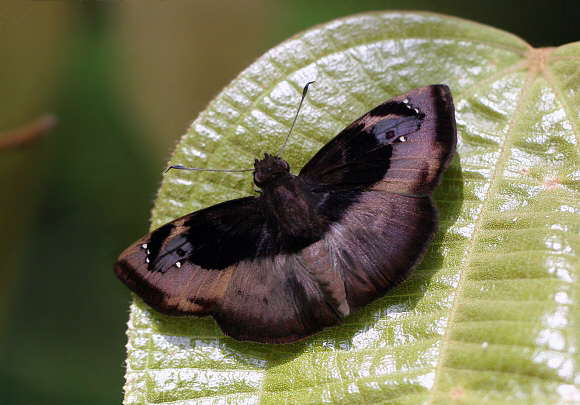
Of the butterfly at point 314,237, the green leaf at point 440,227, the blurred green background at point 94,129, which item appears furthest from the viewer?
the blurred green background at point 94,129

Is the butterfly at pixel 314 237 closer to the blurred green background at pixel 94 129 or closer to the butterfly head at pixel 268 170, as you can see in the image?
the butterfly head at pixel 268 170

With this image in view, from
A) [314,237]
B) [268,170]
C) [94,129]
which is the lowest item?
[94,129]

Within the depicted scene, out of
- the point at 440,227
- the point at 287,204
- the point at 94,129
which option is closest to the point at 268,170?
the point at 287,204

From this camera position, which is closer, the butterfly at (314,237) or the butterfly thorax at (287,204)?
the butterfly at (314,237)

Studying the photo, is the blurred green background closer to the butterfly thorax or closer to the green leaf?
the green leaf

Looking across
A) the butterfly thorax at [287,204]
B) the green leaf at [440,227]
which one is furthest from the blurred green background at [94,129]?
the butterfly thorax at [287,204]

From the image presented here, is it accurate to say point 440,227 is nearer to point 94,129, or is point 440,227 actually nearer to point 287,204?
point 287,204
